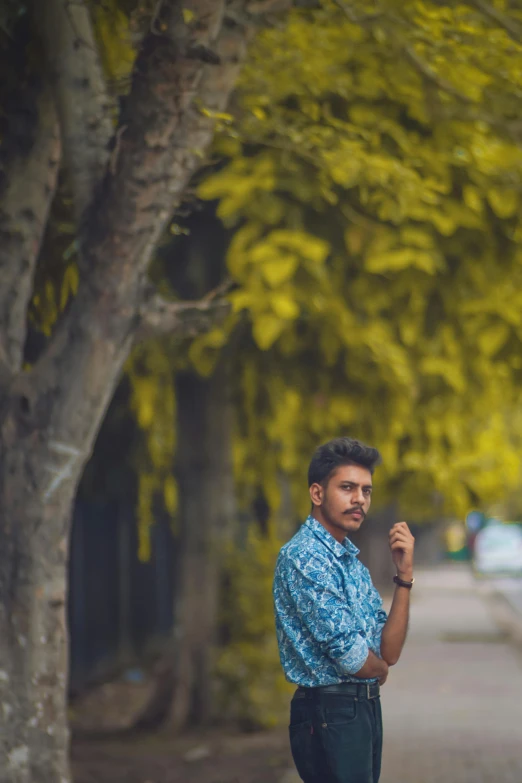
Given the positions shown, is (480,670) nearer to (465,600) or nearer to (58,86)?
(58,86)

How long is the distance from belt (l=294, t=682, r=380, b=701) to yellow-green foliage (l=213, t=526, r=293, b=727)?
23.6ft

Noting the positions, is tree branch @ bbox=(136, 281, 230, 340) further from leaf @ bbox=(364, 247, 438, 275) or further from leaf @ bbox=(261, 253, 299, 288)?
leaf @ bbox=(364, 247, 438, 275)

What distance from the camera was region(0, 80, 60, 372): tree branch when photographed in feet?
23.6

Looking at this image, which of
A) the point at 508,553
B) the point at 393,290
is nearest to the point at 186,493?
the point at 393,290

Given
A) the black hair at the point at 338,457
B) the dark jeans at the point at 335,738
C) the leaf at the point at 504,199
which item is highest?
the leaf at the point at 504,199

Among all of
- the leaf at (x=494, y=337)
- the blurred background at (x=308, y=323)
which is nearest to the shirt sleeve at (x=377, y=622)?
the blurred background at (x=308, y=323)

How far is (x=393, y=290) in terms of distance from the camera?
10281 millimetres

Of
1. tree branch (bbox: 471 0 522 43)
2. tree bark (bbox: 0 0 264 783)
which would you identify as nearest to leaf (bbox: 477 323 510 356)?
tree branch (bbox: 471 0 522 43)

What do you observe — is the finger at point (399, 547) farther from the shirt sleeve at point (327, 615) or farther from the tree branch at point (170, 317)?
the tree branch at point (170, 317)

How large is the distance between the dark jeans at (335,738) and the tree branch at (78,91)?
10.9ft

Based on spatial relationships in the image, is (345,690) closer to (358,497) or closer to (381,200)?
(358,497)

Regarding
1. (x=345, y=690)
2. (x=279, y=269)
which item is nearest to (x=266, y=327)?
(x=279, y=269)

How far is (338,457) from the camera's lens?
4.84 metres

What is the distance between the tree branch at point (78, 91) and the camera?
713 centimetres
